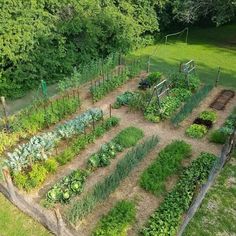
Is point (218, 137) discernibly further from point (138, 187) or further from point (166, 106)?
point (138, 187)

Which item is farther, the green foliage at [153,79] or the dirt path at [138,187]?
the green foliage at [153,79]

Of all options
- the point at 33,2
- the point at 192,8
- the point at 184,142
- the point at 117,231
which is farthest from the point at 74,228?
the point at 192,8

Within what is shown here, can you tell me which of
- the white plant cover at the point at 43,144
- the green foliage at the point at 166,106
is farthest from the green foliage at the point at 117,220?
the green foliage at the point at 166,106

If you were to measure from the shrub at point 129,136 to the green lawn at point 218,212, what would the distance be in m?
2.68

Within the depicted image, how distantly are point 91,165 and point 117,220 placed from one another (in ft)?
6.97

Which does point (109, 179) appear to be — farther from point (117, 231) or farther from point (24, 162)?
point (24, 162)

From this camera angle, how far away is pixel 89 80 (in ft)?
45.4

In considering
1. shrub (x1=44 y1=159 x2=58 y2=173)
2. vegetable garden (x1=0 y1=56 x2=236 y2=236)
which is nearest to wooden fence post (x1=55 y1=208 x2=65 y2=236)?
vegetable garden (x1=0 y1=56 x2=236 y2=236)

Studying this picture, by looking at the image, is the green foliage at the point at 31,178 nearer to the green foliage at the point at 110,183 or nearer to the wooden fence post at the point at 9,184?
the wooden fence post at the point at 9,184

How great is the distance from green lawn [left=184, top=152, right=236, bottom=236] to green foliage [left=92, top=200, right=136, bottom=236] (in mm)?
1270

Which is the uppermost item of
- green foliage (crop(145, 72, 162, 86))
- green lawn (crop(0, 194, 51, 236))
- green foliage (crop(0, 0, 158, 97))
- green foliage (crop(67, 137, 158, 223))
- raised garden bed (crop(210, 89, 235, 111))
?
green foliage (crop(0, 0, 158, 97))

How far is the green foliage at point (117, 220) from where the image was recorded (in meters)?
7.06

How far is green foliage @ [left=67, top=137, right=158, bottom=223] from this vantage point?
7461 mm

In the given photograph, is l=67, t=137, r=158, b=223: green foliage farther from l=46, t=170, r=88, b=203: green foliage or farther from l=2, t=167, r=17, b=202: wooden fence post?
l=2, t=167, r=17, b=202: wooden fence post
